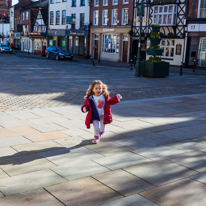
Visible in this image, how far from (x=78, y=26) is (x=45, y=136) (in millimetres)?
40941

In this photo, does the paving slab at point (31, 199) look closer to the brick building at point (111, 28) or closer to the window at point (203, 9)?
the window at point (203, 9)

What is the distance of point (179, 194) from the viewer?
408 cm

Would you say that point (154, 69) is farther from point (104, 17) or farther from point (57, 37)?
point (57, 37)

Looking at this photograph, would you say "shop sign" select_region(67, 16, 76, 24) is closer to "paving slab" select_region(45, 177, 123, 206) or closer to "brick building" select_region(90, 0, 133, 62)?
"brick building" select_region(90, 0, 133, 62)

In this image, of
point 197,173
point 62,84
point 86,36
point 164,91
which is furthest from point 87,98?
point 86,36

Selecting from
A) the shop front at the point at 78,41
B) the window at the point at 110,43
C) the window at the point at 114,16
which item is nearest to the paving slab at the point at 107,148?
the window at the point at 110,43

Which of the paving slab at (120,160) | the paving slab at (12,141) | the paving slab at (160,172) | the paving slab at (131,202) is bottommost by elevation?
the paving slab at (12,141)

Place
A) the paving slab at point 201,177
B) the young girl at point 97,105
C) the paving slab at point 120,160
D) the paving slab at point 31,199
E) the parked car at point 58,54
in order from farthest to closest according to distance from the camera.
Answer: the parked car at point 58,54
the young girl at point 97,105
the paving slab at point 120,160
the paving slab at point 201,177
the paving slab at point 31,199

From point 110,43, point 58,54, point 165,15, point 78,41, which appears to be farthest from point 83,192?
point 78,41

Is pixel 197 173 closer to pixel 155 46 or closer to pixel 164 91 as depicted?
pixel 164 91

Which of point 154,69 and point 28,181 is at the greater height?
point 154,69

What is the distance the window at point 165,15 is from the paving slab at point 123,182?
28.8 meters

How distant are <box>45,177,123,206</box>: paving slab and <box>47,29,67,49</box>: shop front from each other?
46.5 meters

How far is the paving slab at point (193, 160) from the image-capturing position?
16.6 feet
